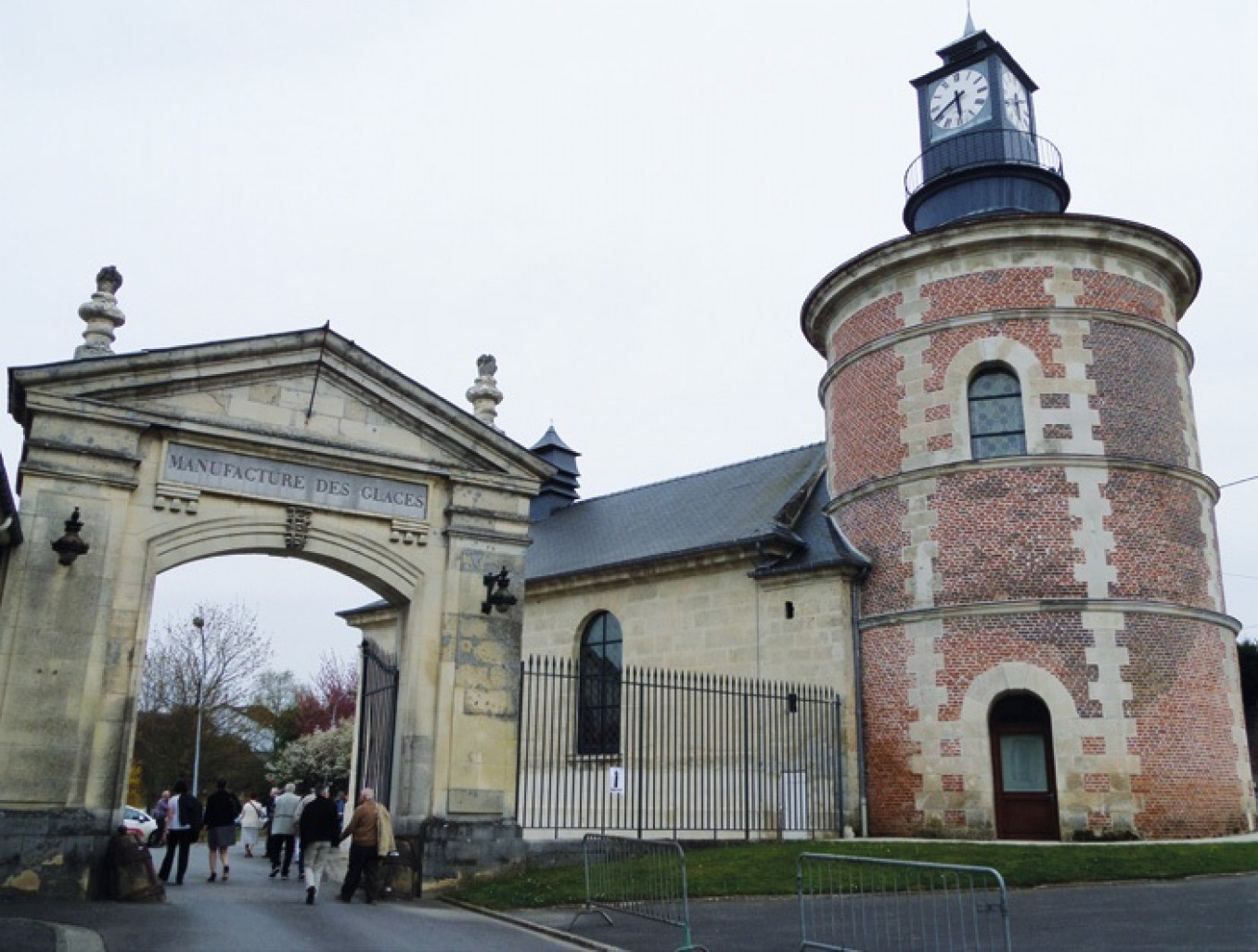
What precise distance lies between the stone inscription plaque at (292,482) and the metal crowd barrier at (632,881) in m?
4.39

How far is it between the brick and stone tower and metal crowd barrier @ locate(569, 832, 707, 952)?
6.43 meters

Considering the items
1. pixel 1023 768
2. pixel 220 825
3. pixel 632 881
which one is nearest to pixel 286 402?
pixel 220 825

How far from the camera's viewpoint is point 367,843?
37.7ft

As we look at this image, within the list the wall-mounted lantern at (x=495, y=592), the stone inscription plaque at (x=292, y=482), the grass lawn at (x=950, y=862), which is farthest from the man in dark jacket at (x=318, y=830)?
the stone inscription plaque at (x=292, y=482)

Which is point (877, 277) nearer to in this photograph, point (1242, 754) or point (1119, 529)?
point (1119, 529)

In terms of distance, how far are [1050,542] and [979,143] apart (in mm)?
8314

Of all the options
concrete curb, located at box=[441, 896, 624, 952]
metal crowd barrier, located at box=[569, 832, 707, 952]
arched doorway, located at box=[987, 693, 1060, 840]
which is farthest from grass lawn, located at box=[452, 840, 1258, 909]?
arched doorway, located at box=[987, 693, 1060, 840]

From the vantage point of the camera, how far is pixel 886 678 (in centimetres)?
1753

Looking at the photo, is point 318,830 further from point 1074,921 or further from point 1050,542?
Result: point 1050,542

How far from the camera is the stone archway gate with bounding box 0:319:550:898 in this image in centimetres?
1054

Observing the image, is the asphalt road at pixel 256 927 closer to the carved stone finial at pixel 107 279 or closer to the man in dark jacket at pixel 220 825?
the man in dark jacket at pixel 220 825

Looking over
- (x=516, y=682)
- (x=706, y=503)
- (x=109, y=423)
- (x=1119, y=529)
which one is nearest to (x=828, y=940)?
(x=516, y=682)

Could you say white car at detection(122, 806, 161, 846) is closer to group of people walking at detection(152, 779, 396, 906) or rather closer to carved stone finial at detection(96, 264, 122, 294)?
group of people walking at detection(152, 779, 396, 906)

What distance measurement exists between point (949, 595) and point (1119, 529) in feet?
8.78
